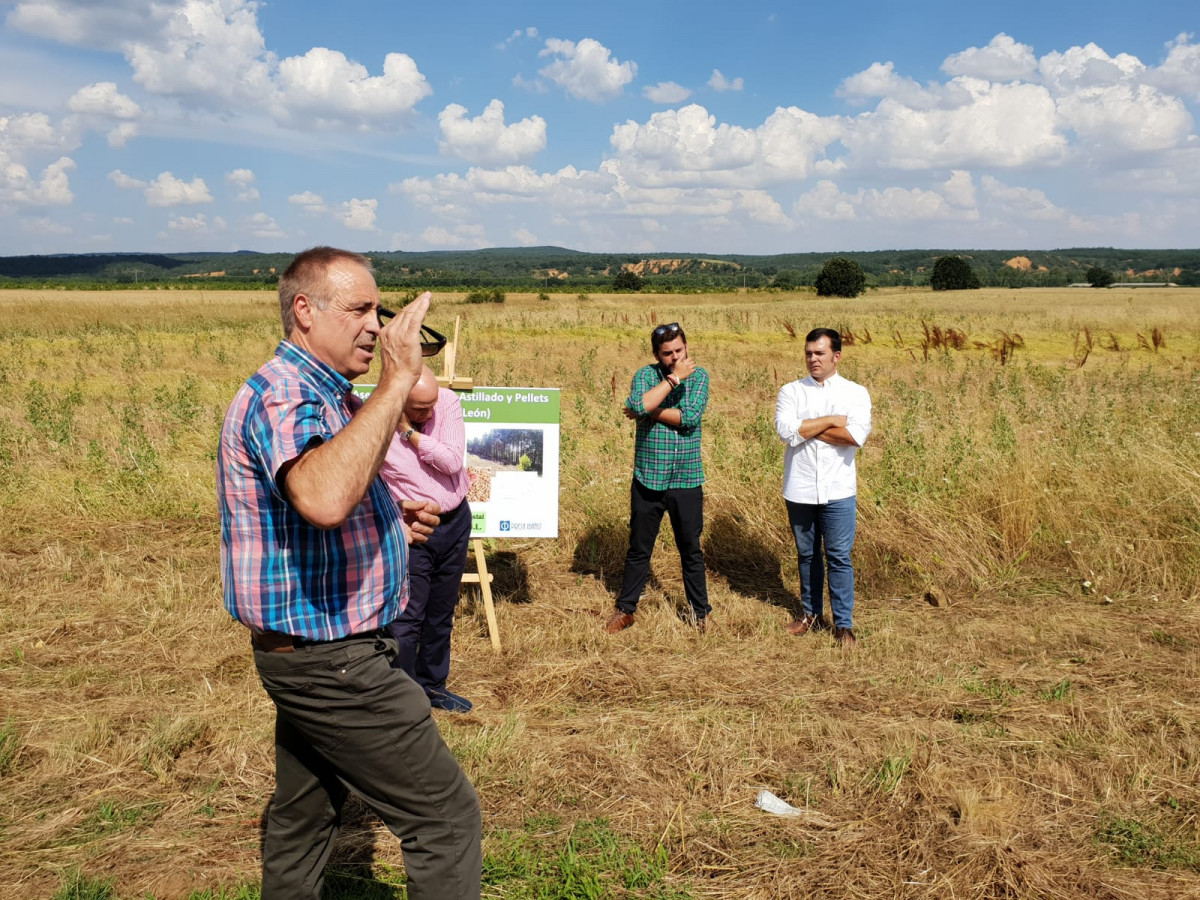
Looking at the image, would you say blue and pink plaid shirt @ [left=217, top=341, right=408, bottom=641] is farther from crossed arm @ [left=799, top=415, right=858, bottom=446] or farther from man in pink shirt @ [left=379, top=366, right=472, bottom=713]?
crossed arm @ [left=799, top=415, right=858, bottom=446]

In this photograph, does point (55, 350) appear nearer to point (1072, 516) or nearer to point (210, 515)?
point (210, 515)

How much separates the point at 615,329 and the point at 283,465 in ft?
90.6

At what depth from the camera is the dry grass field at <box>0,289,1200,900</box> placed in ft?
10.2

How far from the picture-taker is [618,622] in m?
5.72

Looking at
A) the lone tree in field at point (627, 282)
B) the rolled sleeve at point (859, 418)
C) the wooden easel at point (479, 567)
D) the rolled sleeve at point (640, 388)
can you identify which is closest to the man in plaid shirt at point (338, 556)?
the wooden easel at point (479, 567)

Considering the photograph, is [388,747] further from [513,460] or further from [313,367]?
[513,460]

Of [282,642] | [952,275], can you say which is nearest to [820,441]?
[282,642]

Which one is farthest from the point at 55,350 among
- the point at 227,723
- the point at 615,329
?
the point at 227,723

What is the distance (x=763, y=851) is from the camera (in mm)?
3164

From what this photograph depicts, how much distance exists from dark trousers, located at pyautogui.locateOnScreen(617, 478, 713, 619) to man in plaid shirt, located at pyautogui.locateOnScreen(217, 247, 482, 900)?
11.6ft

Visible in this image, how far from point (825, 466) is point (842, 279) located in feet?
211

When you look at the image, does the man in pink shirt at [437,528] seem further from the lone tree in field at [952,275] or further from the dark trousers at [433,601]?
the lone tree in field at [952,275]

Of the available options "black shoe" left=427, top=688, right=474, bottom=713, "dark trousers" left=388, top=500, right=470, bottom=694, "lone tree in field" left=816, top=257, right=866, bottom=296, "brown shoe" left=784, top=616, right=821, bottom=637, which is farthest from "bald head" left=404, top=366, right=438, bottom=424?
"lone tree in field" left=816, top=257, right=866, bottom=296

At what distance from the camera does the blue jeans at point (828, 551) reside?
550 centimetres
